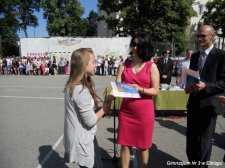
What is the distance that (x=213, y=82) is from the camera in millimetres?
4031

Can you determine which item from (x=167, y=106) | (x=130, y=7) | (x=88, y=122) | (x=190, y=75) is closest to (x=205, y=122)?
(x=190, y=75)

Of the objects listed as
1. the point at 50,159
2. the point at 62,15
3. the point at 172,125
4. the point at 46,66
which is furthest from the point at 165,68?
the point at 62,15

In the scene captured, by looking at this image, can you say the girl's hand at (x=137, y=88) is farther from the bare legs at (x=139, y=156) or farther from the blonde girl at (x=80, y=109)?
the bare legs at (x=139, y=156)

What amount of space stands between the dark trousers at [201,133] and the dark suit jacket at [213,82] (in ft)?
0.37

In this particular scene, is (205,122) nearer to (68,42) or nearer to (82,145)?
(82,145)

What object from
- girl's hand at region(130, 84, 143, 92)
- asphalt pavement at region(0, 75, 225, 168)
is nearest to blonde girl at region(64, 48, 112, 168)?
girl's hand at region(130, 84, 143, 92)

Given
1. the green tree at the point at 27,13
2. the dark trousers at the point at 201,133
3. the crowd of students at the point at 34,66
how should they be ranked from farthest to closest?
the green tree at the point at 27,13 → the crowd of students at the point at 34,66 → the dark trousers at the point at 201,133

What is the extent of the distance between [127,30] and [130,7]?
2845 mm

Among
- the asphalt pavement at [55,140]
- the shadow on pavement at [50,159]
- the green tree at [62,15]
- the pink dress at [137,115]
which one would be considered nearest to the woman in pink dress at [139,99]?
the pink dress at [137,115]

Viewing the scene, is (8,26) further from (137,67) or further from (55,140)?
(137,67)

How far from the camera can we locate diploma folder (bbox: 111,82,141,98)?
3.33 metres

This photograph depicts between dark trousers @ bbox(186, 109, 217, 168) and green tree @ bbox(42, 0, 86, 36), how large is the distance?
154 feet

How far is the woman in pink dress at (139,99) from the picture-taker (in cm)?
382

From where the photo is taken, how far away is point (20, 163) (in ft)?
16.8
